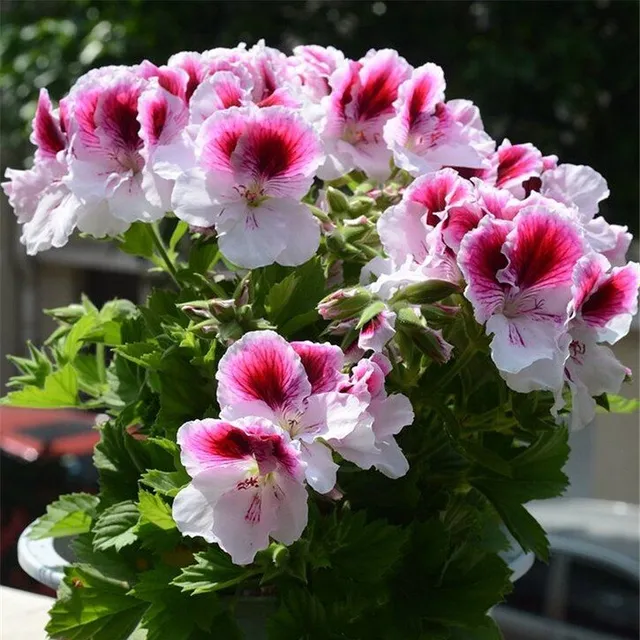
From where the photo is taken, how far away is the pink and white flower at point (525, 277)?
41 centimetres

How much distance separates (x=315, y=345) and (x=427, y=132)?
0.55ft

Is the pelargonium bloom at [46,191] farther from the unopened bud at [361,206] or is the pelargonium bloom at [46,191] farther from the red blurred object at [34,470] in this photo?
the red blurred object at [34,470]

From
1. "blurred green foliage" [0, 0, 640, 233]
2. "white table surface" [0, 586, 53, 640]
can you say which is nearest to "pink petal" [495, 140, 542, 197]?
"white table surface" [0, 586, 53, 640]

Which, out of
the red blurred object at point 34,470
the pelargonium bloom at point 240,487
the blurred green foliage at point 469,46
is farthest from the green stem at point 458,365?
the blurred green foliage at point 469,46

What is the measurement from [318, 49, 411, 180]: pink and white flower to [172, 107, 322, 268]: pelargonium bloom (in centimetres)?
7

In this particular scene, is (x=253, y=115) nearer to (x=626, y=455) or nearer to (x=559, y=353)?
(x=559, y=353)

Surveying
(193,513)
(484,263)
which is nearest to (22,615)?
(193,513)

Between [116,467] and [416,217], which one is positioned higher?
[416,217]

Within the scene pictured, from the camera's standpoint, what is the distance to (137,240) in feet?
1.78

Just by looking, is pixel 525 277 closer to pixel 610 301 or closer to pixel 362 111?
pixel 610 301

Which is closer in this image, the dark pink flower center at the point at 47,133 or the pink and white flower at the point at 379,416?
the pink and white flower at the point at 379,416

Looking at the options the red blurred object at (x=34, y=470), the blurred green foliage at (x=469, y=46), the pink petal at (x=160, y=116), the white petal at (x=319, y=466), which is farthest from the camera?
the blurred green foliage at (x=469, y=46)

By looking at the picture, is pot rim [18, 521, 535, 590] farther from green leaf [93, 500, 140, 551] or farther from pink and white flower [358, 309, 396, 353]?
pink and white flower [358, 309, 396, 353]

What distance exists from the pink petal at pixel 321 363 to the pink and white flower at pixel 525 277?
2.5 inches
